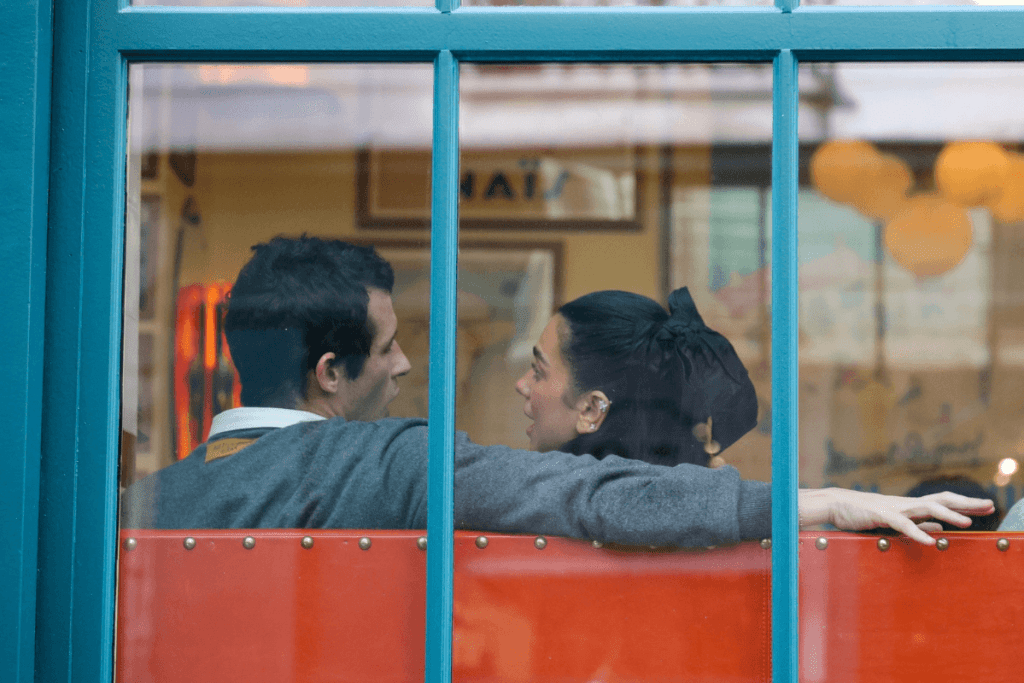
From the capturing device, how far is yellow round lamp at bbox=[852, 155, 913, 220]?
1.68 metres

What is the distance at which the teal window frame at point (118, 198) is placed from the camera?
1.02 m

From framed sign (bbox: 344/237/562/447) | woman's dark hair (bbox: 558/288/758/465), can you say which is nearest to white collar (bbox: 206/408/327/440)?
framed sign (bbox: 344/237/562/447)

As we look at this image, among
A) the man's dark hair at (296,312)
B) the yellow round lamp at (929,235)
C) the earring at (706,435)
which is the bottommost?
the earring at (706,435)

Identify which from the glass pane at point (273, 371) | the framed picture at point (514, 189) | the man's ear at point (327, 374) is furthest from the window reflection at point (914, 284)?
the man's ear at point (327, 374)

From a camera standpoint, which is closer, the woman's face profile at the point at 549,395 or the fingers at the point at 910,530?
the fingers at the point at 910,530

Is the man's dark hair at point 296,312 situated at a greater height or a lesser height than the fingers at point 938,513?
greater

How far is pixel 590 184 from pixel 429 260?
781 mm

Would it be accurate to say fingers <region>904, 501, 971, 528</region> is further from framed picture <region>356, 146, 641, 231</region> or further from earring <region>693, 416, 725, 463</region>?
framed picture <region>356, 146, 641, 231</region>

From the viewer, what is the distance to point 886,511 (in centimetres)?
114

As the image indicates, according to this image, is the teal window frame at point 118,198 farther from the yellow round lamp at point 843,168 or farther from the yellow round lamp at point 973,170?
the yellow round lamp at point 973,170

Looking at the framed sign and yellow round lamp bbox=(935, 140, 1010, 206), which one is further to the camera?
yellow round lamp bbox=(935, 140, 1010, 206)

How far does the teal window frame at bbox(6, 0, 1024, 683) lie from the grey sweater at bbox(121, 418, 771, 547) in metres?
0.05

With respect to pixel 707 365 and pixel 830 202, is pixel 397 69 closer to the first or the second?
pixel 707 365

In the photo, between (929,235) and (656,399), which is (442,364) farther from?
(929,235)
